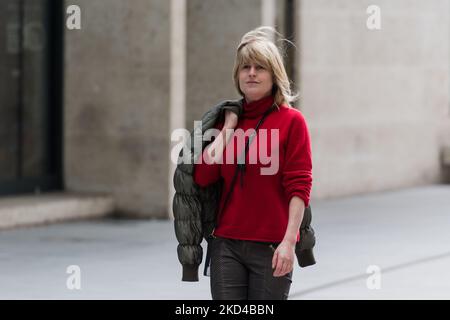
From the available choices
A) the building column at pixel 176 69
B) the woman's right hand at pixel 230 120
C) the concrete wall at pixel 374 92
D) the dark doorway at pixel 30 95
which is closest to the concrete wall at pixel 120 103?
the building column at pixel 176 69

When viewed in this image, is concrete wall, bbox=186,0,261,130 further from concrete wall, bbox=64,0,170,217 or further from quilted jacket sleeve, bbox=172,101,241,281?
quilted jacket sleeve, bbox=172,101,241,281

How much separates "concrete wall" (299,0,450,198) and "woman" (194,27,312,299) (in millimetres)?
11280

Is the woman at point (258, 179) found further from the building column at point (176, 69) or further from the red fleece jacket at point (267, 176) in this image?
the building column at point (176, 69)

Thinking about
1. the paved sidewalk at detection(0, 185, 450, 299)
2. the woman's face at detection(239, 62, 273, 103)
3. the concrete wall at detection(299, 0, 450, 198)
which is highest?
the woman's face at detection(239, 62, 273, 103)

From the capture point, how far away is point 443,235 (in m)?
13.4

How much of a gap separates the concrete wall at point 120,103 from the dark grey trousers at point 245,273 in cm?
884

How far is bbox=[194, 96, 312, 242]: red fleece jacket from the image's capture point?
211 inches

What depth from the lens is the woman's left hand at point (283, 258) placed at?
17.2 ft

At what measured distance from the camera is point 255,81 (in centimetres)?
543

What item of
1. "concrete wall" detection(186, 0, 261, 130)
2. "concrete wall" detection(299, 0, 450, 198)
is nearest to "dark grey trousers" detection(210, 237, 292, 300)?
"concrete wall" detection(186, 0, 261, 130)

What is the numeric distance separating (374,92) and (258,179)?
1323 centimetres

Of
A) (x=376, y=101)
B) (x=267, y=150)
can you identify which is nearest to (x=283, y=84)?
(x=267, y=150)
